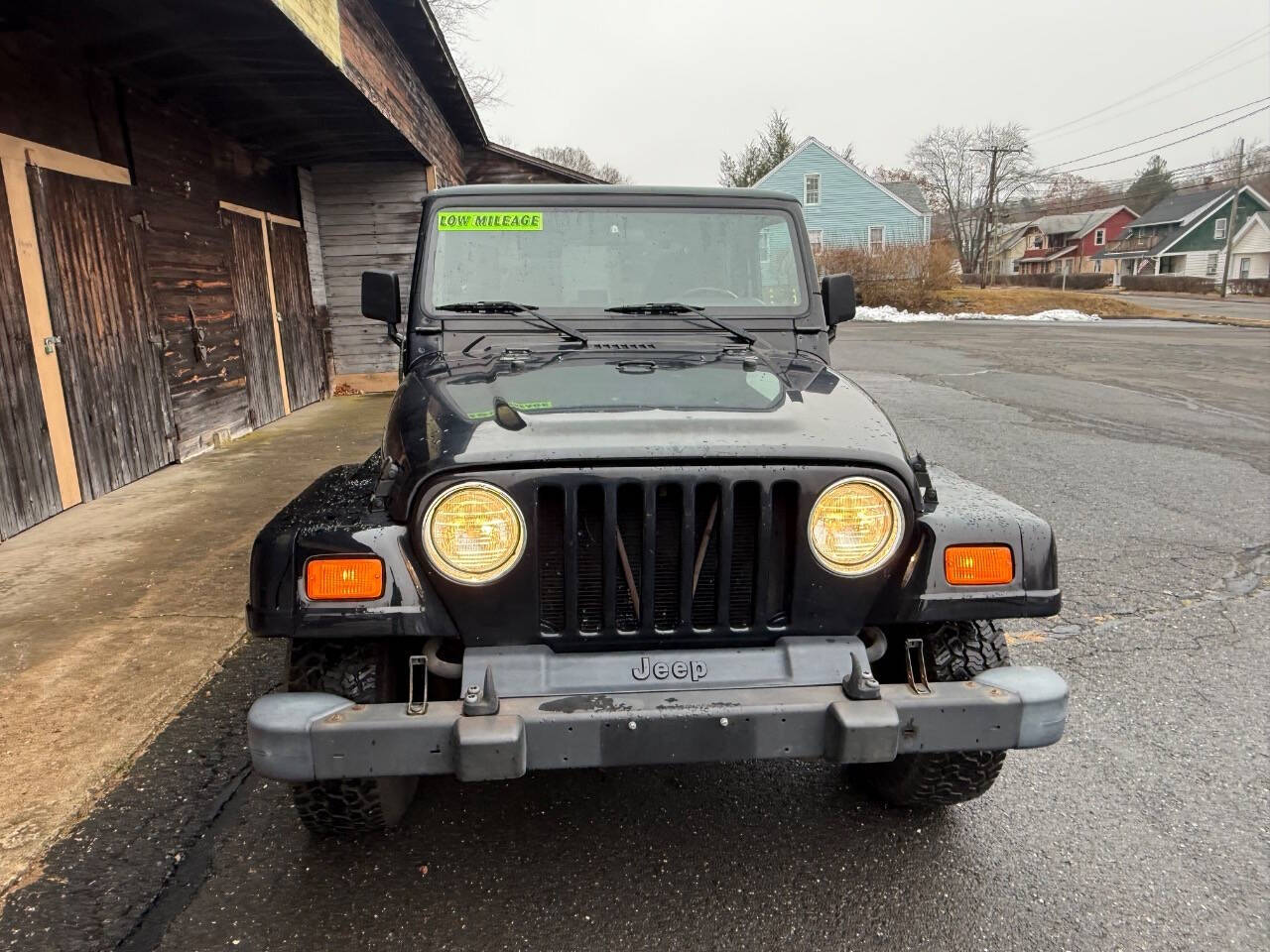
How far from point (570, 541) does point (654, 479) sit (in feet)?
0.78

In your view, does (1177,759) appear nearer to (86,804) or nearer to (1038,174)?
(86,804)

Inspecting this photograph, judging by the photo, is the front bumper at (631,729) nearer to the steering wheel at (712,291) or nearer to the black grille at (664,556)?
the black grille at (664,556)

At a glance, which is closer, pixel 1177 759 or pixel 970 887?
pixel 970 887

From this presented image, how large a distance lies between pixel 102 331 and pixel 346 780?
5.32 meters

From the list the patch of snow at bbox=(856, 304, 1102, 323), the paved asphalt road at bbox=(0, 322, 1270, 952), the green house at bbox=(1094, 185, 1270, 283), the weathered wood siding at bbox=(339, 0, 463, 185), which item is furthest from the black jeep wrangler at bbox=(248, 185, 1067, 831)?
the green house at bbox=(1094, 185, 1270, 283)

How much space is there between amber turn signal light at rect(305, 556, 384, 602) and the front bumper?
0.23m

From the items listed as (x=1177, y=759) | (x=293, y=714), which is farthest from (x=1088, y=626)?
(x=293, y=714)

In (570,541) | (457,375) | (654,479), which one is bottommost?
(570,541)

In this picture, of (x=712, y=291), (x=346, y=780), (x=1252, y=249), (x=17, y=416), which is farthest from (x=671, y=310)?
(x=1252, y=249)

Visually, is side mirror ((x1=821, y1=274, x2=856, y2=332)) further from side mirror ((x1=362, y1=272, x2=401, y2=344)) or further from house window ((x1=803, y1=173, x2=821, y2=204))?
house window ((x1=803, y1=173, x2=821, y2=204))

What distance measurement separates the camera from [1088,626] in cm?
380

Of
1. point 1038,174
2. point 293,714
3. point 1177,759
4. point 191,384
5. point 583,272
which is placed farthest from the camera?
point 1038,174

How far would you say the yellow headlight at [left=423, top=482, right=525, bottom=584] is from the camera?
190 centimetres

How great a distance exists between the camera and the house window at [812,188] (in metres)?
40.9
